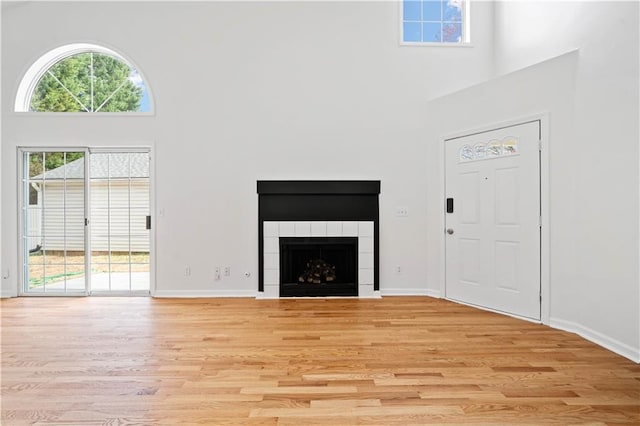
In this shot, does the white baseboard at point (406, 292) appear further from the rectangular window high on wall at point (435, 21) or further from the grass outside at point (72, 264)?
the rectangular window high on wall at point (435, 21)

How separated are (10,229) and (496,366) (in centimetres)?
570

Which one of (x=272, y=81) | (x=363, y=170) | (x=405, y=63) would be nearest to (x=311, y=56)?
(x=272, y=81)

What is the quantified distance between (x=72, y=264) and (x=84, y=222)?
1.87 ft

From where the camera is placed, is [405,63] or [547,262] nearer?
[547,262]

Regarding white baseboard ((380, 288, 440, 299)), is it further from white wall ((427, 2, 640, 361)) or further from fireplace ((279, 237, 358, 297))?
white wall ((427, 2, 640, 361))

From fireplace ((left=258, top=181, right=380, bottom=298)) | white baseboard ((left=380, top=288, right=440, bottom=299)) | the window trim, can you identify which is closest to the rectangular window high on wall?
the window trim

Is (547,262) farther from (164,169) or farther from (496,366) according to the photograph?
(164,169)

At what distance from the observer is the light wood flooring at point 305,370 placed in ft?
7.19

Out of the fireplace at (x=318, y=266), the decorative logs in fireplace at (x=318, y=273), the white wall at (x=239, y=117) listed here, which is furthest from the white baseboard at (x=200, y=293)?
the decorative logs in fireplace at (x=318, y=273)

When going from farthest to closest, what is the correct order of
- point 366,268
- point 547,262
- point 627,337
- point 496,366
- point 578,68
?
point 366,268
point 547,262
point 578,68
point 627,337
point 496,366

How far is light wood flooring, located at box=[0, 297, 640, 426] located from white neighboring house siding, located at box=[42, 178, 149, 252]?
1.11 m

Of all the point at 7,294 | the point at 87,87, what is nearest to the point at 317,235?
the point at 87,87

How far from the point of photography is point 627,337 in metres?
3.01

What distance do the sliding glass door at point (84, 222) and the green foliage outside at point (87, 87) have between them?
1.97 ft
